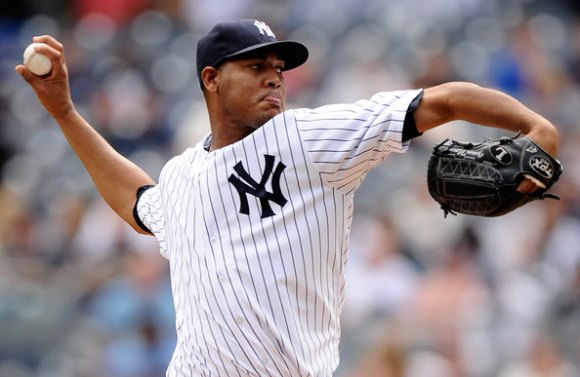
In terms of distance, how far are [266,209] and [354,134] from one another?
0.39m

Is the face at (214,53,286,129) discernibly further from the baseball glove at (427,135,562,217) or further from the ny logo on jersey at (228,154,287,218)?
the baseball glove at (427,135,562,217)

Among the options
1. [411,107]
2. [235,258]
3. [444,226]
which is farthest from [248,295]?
[444,226]

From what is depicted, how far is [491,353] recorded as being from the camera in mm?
6656

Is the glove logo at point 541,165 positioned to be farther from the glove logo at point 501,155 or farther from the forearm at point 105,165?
the forearm at point 105,165

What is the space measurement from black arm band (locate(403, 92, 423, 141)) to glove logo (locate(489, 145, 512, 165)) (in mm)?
231

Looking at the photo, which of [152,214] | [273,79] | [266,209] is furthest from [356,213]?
[266,209]

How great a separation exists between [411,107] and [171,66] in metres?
8.50

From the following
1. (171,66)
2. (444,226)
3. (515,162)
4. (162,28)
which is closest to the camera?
(515,162)

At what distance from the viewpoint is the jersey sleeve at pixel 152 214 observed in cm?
396

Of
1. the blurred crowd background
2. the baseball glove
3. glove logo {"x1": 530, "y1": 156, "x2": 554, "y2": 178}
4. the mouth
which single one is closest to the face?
the mouth

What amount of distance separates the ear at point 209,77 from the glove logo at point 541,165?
1169 millimetres

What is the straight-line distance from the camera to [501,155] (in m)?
3.11

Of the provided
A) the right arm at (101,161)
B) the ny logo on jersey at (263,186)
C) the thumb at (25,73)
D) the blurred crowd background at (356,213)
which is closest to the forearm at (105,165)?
the right arm at (101,161)

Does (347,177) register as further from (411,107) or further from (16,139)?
(16,139)
